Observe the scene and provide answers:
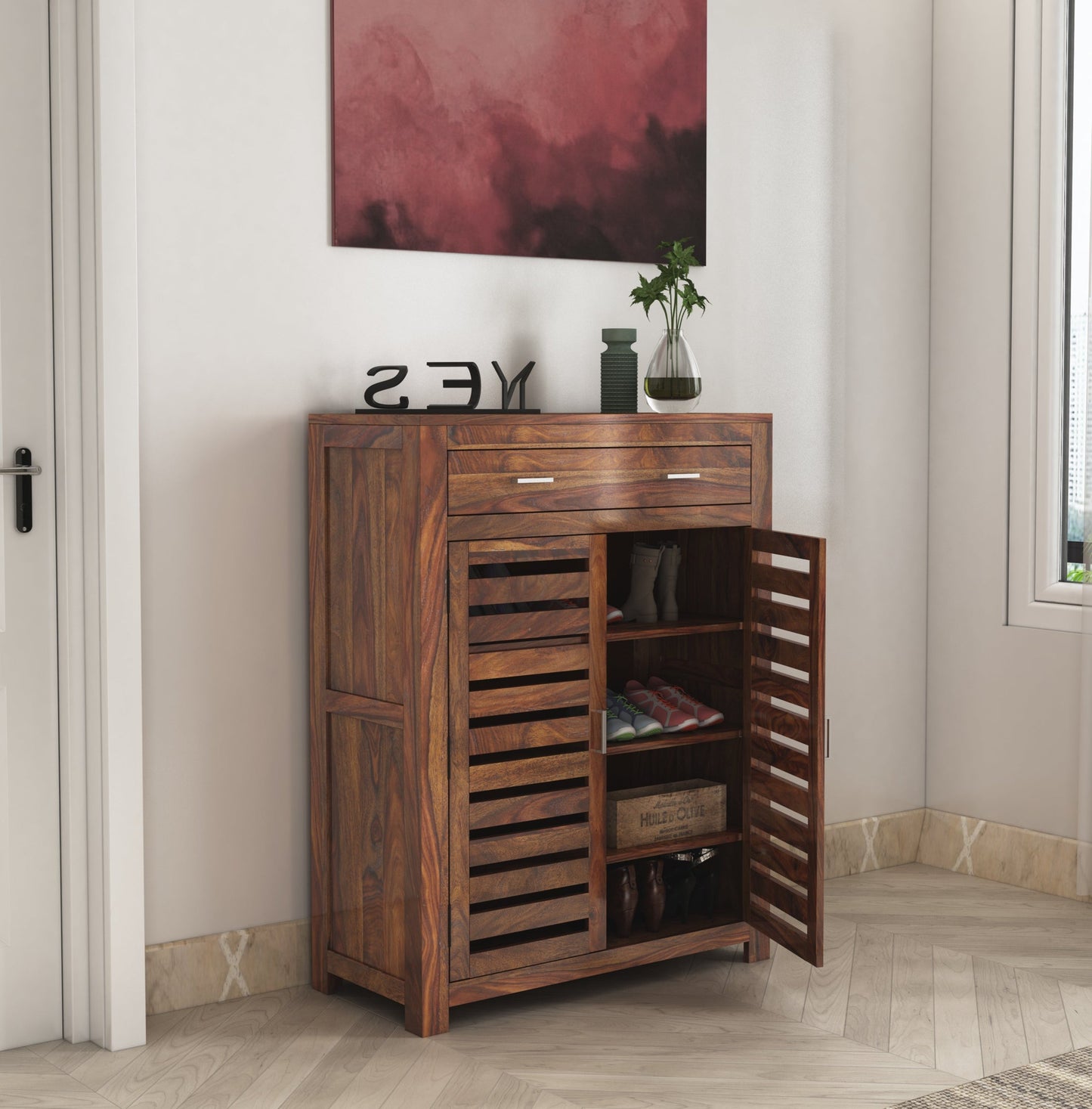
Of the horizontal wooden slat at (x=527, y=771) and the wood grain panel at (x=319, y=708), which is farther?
the wood grain panel at (x=319, y=708)

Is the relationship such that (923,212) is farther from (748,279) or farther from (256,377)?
(256,377)

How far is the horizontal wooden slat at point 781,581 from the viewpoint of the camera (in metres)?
2.82

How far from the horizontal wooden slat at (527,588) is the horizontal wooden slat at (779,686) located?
18.4 inches

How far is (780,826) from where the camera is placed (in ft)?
9.73

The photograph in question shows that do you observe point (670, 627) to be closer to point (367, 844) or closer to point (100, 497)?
point (367, 844)

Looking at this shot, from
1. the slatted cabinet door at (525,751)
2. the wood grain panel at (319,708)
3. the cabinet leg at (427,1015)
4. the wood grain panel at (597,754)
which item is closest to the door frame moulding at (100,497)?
Result: the wood grain panel at (319,708)

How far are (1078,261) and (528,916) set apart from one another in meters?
2.20

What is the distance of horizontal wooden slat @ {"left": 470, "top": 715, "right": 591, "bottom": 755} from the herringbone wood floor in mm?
538

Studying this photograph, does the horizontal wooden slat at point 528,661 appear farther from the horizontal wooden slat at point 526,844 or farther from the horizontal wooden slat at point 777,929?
the horizontal wooden slat at point 777,929

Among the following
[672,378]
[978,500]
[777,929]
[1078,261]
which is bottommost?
[777,929]

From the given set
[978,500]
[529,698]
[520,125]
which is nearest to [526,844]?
[529,698]

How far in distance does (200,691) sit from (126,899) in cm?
42

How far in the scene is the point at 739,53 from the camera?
3525 millimetres

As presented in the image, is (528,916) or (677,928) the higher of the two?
(528,916)
